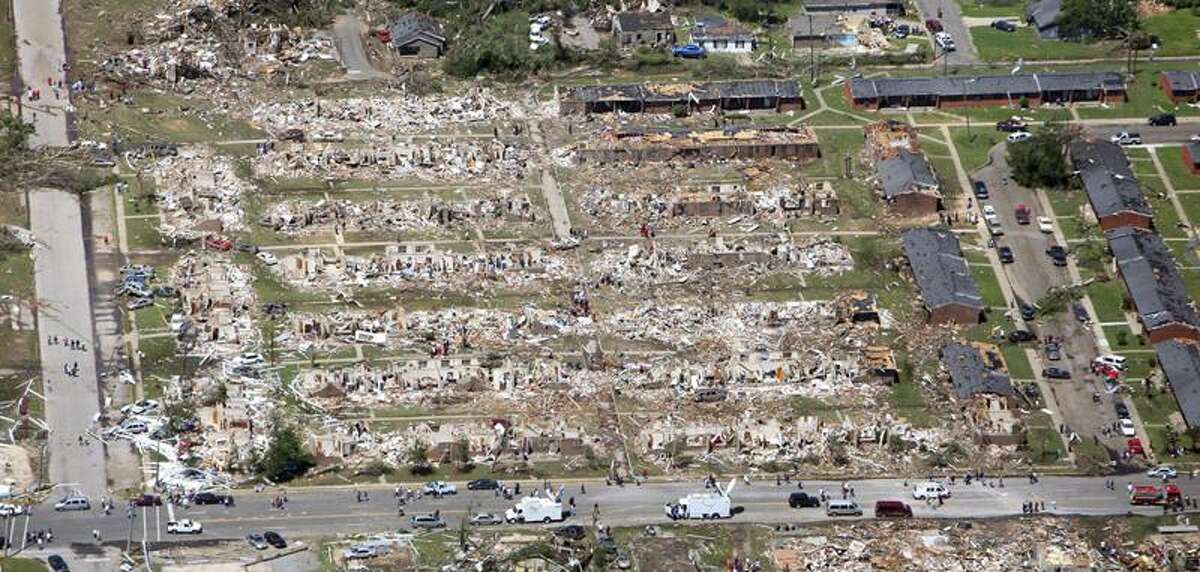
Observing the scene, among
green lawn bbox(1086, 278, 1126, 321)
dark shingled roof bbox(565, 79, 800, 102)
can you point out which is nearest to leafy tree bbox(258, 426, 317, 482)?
green lawn bbox(1086, 278, 1126, 321)

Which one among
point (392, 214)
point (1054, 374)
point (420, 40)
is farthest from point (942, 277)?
point (420, 40)

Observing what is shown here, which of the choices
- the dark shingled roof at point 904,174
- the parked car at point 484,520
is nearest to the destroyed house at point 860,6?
the dark shingled roof at point 904,174

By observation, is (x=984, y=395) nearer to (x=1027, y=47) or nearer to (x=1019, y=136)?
(x=1019, y=136)

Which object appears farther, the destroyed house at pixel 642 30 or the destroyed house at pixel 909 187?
the destroyed house at pixel 642 30

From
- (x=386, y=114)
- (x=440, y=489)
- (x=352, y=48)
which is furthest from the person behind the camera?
(x=352, y=48)

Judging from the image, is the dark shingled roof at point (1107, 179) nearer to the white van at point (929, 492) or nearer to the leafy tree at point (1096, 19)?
the leafy tree at point (1096, 19)
